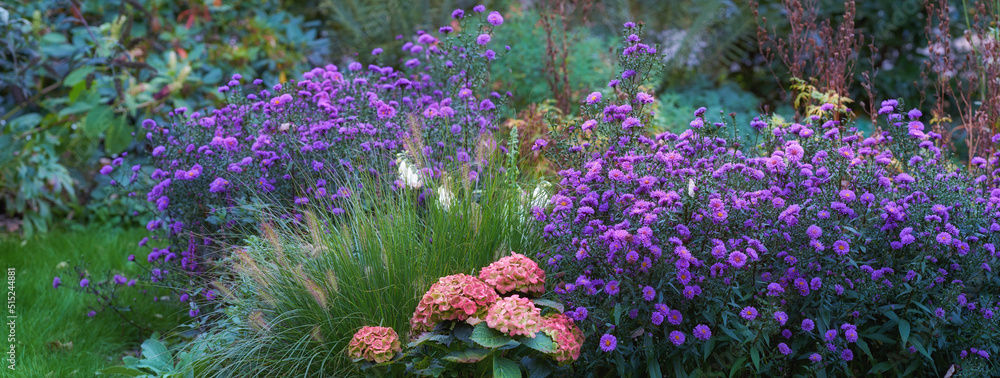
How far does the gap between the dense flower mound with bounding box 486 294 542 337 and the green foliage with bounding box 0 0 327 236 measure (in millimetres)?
3179

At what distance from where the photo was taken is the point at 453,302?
7.28 feet

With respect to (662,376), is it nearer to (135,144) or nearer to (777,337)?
(777,337)

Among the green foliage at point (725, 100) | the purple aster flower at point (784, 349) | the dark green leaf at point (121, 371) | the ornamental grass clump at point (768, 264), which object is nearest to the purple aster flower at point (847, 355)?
the ornamental grass clump at point (768, 264)

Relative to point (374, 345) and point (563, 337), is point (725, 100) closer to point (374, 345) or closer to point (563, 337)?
point (563, 337)

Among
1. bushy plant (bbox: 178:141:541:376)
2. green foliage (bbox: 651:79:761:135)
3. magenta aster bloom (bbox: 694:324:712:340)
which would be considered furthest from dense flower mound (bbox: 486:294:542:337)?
green foliage (bbox: 651:79:761:135)

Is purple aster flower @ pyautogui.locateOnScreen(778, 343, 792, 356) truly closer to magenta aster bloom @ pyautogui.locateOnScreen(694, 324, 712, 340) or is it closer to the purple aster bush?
magenta aster bloom @ pyautogui.locateOnScreen(694, 324, 712, 340)

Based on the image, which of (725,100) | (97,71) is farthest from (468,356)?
(725,100)

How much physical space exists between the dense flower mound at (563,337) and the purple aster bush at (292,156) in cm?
78

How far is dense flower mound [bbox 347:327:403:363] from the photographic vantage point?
2211 millimetres

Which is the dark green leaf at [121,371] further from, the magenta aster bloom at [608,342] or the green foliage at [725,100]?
the green foliage at [725,100]

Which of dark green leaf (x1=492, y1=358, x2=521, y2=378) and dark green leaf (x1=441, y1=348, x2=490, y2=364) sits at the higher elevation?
dark green leaf (x1=441, y1=348, x2=490, y2=364)

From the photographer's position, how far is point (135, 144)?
221 inches

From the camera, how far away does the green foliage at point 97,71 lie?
4.43 meters

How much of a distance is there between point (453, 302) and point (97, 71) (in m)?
4.09
